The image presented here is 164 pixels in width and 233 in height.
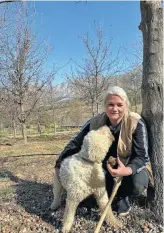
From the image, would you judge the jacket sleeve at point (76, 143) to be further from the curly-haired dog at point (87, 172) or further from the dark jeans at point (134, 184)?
the dark jeans at point (134, 184)

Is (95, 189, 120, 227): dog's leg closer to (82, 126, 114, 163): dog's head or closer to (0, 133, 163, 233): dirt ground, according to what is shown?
(0, 133, 163, 233): dirt ground

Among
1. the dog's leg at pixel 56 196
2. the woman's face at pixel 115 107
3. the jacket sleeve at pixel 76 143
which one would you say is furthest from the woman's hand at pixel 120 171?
the dog's leg at pixel 56 196

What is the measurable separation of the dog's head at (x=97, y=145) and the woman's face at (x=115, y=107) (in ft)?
0.76

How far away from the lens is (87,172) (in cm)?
290

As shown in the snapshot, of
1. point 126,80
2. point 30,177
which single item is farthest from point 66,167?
point 126,80

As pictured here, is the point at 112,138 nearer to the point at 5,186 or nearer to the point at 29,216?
the point at 29,216

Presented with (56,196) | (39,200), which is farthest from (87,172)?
(39,200)

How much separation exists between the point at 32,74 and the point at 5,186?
8.88 meters

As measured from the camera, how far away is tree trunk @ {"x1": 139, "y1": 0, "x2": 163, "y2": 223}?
2.99 metres

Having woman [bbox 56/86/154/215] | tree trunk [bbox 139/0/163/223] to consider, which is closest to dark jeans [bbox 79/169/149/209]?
woman [bbox 56/86/154/215]

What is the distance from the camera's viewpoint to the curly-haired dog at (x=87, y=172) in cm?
285

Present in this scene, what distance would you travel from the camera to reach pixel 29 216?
3287mm

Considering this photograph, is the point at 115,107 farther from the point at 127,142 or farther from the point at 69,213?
the point at 69,213

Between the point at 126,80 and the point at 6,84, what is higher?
the point at 126,80
